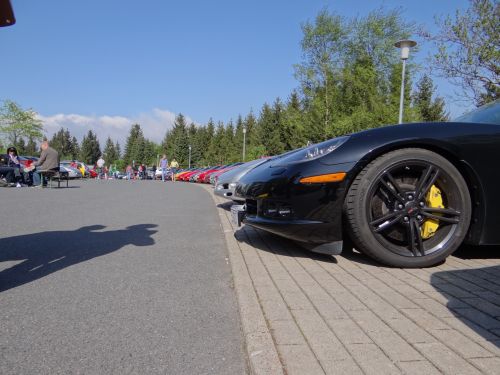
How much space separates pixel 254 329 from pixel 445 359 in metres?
0.85

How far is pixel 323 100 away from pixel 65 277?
26.7 m

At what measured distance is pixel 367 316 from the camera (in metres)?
2.08

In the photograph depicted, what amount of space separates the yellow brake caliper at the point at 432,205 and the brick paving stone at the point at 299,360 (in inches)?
70.1

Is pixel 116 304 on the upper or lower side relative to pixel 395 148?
lower

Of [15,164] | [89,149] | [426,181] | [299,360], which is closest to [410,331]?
[299,360]

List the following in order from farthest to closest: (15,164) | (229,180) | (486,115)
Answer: (15,164)
(229,180)
(486,115)

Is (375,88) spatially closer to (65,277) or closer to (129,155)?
(65,277)

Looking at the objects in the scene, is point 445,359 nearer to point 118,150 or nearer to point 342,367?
point 342,367

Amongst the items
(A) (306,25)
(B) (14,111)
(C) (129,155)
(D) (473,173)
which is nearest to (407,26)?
(A) (306,25)

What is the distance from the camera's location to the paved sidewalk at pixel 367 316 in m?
1.61

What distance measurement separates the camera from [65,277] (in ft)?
9.55

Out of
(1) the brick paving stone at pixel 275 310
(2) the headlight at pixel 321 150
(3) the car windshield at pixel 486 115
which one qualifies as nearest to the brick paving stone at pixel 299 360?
(1) the brick paving stone at pixel 275 310

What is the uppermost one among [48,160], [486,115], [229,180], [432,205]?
[486,115]

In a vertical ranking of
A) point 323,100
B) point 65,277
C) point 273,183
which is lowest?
point 65,277
